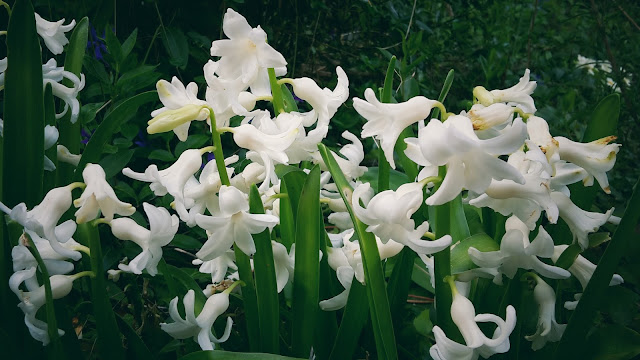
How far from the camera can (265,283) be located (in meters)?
1.09

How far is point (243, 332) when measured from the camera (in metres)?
1.39

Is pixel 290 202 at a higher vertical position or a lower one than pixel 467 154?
lower

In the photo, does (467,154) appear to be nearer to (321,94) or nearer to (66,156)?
(321,94)

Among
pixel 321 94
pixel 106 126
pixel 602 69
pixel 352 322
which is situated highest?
pixel 321 94

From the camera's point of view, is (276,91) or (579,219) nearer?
(579,219)

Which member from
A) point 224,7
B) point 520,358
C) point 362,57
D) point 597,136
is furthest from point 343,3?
point 520,358

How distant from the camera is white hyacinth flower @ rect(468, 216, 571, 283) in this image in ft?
3.18

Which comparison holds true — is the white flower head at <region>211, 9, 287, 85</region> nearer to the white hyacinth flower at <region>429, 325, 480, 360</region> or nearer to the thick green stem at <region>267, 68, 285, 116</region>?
the thick green stem at <region>267, 68, 285, 116</region>

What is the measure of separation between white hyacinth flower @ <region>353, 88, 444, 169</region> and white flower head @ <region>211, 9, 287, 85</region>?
17 cm

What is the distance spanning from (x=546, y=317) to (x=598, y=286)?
0.10 meters

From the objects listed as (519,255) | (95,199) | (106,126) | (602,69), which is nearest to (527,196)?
(519,255)

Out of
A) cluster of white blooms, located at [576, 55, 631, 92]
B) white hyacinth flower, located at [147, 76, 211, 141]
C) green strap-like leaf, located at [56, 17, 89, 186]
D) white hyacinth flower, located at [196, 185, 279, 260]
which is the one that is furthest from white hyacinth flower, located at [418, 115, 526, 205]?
cluster of white blooms, located at [576, 55, 631, 92]

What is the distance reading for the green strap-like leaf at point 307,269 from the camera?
1.05 m

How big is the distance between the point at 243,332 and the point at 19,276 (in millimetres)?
497
